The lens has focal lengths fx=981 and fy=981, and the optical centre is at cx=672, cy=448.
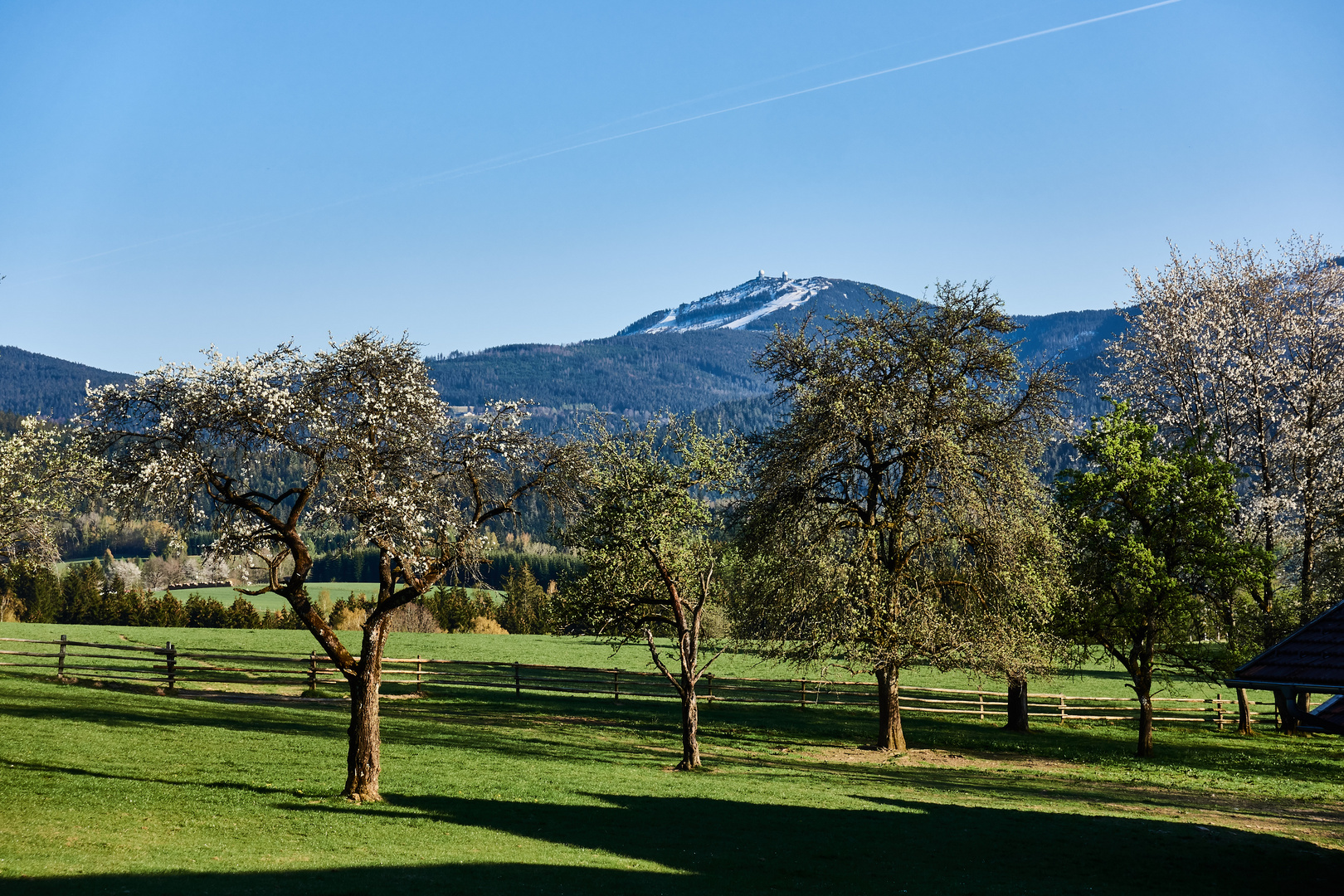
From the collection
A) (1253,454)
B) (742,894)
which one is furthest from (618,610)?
(1253,454)

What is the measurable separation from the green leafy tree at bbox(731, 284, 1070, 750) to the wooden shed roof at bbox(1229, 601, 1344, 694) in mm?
12742

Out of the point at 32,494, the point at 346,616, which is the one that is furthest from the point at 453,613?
the point at 32,494

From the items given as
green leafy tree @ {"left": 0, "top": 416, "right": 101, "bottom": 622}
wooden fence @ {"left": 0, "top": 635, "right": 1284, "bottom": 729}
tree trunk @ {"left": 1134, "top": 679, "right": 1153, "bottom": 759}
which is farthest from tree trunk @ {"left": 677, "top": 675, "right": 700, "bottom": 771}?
green leafy tree @ {"left": 0, "top": 416, "right": 101, "bottom": 622}

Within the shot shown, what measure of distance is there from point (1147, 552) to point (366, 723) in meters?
23.4

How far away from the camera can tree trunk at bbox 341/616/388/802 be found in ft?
56.3

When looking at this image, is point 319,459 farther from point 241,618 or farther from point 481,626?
point 481,626

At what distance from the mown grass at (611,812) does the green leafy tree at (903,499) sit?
395cm

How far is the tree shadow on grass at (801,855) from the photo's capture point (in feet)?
42.8

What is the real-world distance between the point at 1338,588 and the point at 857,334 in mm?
20713

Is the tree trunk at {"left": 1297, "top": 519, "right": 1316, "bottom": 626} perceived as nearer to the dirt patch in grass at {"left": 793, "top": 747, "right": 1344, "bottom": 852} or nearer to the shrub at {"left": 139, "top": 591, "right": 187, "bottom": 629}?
the dirt patch in grass at {"left": 793, "top": 747, "right": 1344, "bottom": 852}

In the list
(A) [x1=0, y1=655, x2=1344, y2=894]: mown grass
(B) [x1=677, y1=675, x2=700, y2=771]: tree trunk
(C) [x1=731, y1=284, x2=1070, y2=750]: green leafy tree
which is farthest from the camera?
(C) [x1=731, y1=284, x2=1070, y2=750]: green leafy tree

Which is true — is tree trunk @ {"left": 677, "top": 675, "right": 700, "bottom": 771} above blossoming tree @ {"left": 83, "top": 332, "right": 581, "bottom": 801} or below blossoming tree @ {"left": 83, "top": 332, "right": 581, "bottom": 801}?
below

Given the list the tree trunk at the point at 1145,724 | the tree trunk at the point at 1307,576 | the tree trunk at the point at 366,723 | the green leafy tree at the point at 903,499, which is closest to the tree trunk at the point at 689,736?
the green leafy tree at the point at 903,499

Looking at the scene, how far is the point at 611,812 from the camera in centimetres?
1939
